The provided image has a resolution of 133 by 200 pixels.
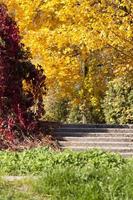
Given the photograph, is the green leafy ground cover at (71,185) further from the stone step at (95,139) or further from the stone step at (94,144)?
the stone step at (95,139)

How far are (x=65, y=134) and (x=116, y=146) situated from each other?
134 cm

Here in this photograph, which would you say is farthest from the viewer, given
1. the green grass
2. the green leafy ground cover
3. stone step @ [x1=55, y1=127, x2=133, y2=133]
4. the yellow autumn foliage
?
the yellow autumn foliage

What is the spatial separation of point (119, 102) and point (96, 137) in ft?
22.4

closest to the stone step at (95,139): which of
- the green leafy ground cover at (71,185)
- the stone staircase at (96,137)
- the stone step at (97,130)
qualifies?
the stone staircase at (96,137)

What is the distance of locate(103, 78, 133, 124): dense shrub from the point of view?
60.6 ft

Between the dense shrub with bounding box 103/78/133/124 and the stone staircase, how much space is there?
5274 mm

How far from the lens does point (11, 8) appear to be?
730 inches

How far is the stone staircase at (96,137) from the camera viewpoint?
38.8 ft

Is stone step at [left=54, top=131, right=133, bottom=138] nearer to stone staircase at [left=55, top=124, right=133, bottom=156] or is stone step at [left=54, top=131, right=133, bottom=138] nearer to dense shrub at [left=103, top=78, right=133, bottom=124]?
stone staircase at [left=55, top=124, right=133, bottom=156]

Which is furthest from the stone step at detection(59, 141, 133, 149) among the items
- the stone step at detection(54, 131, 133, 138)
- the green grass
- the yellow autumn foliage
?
the yellow autumn foliage

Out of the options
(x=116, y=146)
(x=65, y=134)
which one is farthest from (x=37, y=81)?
(x=116, y=146)

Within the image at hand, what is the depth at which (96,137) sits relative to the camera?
12391 millimetres

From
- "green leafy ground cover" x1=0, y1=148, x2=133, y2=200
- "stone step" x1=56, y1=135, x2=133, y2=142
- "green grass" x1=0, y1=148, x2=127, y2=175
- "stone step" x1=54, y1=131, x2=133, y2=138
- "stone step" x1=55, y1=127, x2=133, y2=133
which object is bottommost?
"green leafy ground cover" x1=0, y1=148, x2=133, y2=200

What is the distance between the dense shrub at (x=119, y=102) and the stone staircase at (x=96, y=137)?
5274mm
